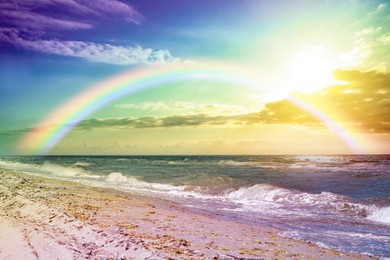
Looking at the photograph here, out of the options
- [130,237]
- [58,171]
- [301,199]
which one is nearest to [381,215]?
[301,199]

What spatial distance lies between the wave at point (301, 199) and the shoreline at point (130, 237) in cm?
859

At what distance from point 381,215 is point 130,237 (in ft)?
→ 44.2

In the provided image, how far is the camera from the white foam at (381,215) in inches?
611

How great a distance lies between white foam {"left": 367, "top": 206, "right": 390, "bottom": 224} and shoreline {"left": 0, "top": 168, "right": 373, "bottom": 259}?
708 centimetres

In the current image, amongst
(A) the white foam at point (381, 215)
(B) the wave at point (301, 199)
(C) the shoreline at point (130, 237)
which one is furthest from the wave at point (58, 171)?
(A) the white foam at point (381, 215)

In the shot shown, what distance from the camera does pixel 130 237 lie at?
896 cm

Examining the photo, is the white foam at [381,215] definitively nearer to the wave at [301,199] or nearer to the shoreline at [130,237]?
the wave at [301,199]

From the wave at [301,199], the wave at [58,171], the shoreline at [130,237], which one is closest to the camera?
the shoreline at [130,237]

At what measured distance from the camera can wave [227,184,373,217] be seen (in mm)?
18234

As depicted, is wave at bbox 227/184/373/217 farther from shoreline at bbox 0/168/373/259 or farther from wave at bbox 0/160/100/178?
wave at bbox 0/160/100/178

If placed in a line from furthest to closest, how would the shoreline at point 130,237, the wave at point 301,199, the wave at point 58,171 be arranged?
the wave at point 58,171 < the wave at point 301,199 < the shoreline at point 130,237

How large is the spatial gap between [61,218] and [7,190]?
904 cm

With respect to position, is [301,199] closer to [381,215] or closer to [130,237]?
[381,215]

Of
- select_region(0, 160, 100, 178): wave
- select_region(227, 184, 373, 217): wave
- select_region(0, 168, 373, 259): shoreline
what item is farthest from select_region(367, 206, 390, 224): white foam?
select_region(0, 160, 100, 178): wave
